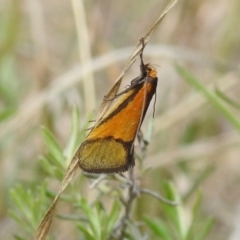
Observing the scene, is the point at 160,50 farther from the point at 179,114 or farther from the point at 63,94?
the point at 63,94

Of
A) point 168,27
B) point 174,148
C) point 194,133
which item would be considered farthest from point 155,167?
point 168,27

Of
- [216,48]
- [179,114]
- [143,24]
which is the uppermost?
[143,24]

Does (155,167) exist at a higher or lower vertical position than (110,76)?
lower

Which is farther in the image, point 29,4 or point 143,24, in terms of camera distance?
point 143,24

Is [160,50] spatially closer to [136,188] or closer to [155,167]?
[155,167]

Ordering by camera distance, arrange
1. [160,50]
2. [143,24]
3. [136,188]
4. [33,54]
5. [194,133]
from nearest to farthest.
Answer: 1. [136,188]
2. [160,50]
3. [194,133]
4. [33,54]
5. [143,24]

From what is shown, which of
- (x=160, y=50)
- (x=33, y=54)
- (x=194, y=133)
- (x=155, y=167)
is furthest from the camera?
(x=33, y=54)
